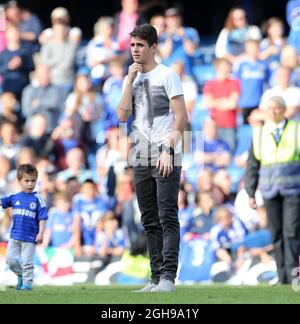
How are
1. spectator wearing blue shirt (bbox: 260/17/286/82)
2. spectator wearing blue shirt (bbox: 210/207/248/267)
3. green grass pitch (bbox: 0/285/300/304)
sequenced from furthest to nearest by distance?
spectator wearing blue shirt (bbox: 260/17/286/82) < spectator wearing blue shirt (bbox: 210/207/248/267) < green grass pitch (bbox: 0/285/300/304)

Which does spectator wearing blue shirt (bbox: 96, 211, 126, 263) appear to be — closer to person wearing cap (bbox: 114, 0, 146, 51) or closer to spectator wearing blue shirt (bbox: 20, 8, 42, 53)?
person wearing cap (bbox: 114, 0, 146, 51)

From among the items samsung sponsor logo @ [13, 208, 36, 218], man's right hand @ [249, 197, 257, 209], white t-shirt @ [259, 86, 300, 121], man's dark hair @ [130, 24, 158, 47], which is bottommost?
samsung sponsor logo @ [13, 208, 36, 218]

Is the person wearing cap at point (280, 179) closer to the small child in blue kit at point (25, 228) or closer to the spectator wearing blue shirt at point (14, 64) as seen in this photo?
the small child in blue kit at point (25, 228)

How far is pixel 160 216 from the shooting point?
1043 centimetres

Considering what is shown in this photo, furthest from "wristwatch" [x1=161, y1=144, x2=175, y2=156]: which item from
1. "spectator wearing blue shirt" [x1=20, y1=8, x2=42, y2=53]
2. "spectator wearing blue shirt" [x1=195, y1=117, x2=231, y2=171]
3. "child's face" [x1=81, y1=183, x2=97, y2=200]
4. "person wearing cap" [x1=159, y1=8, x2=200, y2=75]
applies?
"spectator wearing blue shirt" [x1=20, y1=8, x2=42, y2=53]

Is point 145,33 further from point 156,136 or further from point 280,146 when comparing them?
point 280,146

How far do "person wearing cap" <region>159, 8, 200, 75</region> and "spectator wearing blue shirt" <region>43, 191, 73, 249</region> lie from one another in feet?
13.1

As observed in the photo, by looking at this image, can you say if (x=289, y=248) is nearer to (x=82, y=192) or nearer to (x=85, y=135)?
(x=82, y=192)

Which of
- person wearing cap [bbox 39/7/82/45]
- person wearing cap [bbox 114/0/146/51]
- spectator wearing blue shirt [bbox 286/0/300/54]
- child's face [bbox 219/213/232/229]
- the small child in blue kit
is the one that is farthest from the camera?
person wearing cap [bbox 114/0/146/51]

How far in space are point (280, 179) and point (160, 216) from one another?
3.68 m

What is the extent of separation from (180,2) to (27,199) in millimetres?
14687

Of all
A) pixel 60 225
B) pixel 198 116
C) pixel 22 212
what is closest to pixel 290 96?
pixel 198 116

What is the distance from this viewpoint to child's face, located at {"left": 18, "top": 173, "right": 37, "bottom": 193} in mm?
11672

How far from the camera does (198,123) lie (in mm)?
20672
